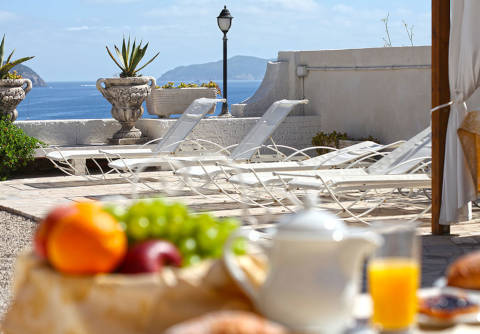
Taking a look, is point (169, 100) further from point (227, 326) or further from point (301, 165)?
point (227, 326)

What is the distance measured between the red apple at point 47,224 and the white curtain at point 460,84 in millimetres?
4411

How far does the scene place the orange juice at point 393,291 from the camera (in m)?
1.42

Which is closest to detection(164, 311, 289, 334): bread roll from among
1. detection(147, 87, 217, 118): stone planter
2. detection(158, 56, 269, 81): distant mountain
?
detection(147, 87, 217, 118): stone planter

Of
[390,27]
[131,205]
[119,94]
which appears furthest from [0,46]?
[131,205]

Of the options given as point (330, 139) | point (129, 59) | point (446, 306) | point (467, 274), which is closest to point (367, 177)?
point (467, 274)

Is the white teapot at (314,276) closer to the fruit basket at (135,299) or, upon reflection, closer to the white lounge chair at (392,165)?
the fruit basket at (135,299)

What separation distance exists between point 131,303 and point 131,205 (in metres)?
0.29

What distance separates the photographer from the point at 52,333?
149cm

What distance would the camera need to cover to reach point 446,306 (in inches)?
61.7

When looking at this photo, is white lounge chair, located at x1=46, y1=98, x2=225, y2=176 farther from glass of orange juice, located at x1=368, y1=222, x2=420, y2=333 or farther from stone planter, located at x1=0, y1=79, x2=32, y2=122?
glass of orange juice, located at x1=368, y1=222, x2=420, y2=333

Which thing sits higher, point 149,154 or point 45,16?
point 45,16

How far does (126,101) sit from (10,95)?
1.57m

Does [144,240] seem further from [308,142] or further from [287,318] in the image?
[308,142]

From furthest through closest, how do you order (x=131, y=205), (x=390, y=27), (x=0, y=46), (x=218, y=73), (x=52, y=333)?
(x=218, y=73) → (x=390, y=27) → (x=0, y=46) → (x=131, y=205) → (x=52, y=333)
